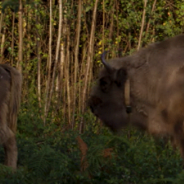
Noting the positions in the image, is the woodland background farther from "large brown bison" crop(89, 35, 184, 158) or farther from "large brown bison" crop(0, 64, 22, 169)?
"large brown bison" crop(89, 35, 184, 158)

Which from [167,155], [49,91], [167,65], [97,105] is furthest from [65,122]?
[167,65]

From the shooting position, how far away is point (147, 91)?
5340 mm

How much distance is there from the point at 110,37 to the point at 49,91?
5.76 ft

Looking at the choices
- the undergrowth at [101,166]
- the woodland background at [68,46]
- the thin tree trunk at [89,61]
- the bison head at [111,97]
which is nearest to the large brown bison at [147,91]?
the bison head at [111,97]

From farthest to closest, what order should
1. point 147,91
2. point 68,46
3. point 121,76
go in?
point 68,46
point 121,76
point 147,91

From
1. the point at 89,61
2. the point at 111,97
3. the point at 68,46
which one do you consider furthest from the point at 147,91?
the point at 68,46

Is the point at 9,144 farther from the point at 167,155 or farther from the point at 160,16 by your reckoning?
the point at 160,16

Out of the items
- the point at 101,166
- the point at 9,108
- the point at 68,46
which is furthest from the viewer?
the point at 68,46

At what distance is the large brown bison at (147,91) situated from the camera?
196 inches

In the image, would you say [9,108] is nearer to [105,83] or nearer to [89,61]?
[105,83]

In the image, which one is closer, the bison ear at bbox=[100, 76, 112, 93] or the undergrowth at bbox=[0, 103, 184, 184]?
the bison ear at bbox=[100, 76, 112, 93]

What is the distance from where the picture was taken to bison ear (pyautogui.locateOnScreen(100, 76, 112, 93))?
5.64 metres

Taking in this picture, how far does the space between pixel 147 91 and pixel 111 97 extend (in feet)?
1.69

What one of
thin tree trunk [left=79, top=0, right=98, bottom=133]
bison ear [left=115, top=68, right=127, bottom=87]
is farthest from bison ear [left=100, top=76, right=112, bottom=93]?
thin tree trunk [left=79, top=0, right=98, bottom=133]
